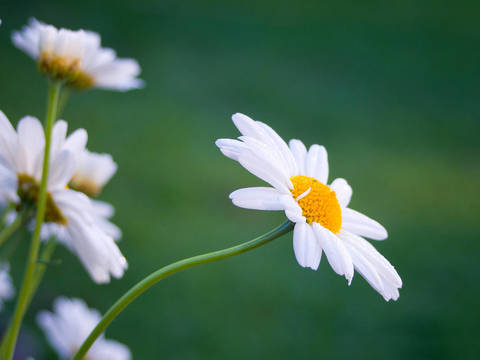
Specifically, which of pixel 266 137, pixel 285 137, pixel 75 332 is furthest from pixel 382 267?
pixel 285 137

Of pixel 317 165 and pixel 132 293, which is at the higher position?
pixel 317 165

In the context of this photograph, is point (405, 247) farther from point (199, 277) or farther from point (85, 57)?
point (85, 57)

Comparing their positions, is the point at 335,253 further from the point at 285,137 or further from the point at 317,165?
the point at 285,137

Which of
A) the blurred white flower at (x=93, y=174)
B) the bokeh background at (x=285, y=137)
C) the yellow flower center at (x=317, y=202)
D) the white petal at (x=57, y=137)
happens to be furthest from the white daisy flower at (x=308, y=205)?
the bokeh background at (x=285, y=137)

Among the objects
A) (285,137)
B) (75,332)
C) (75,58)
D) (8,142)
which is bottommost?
(75,332)

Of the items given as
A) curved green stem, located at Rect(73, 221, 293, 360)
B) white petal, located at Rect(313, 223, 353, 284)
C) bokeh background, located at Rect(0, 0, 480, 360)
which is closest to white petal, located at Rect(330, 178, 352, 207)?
white petal, located at Rect(313, 223, 353, 284)

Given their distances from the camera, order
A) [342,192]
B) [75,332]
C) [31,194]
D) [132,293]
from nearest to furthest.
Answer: [132,293]
[31,194]
[342,192]
[75,332]

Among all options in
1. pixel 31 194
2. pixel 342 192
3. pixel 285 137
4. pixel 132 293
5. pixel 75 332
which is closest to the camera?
pixel 132 293

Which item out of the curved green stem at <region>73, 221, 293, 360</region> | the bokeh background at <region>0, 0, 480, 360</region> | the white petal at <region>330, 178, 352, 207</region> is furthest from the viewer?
the bokeh background at <region>0, 0, 480, 360</region>

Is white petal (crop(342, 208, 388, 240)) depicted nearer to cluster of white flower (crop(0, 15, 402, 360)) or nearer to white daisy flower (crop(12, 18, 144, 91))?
cluster of white flower (crop(0, 15, 402, 360))
